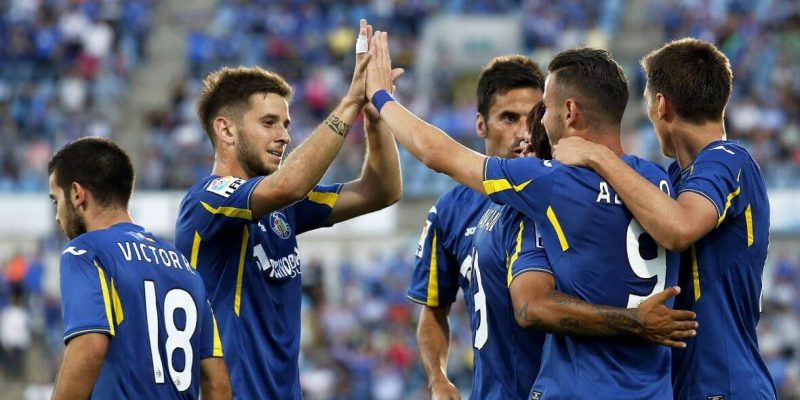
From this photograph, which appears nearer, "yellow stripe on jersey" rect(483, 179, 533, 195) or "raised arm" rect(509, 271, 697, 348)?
"raised arm" rect(509, 271, 697, 348)

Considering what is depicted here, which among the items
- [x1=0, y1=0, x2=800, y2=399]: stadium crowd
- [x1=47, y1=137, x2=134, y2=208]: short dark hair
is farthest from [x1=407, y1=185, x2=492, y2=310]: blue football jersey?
[x1=0, y1=0, x2=800, y2=399]: stadium crowd

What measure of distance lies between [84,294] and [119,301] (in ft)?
0.50

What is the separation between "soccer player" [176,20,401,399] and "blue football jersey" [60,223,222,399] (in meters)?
0.50

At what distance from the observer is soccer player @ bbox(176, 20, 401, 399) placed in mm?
6102

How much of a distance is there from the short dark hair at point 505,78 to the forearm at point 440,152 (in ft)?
4.34

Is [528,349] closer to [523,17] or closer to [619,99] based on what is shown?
[619,99]

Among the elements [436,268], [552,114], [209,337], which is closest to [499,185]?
[552,114]

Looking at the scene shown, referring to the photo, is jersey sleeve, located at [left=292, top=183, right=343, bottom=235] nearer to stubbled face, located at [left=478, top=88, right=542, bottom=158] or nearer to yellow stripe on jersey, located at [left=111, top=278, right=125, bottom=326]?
stubbled face, located at [left=478, top=88, right=542, bottom=158]

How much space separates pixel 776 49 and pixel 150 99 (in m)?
13.1

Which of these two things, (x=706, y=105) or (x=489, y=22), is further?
(x=489, y=22)

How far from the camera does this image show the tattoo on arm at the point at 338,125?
6199mm

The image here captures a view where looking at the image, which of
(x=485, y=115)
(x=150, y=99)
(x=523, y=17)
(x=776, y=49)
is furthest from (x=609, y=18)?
(x=485, y=115)

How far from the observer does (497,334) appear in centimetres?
618

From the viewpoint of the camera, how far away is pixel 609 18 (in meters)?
27.3
